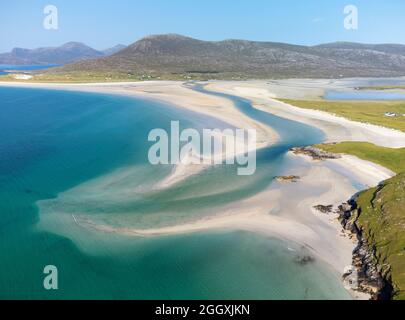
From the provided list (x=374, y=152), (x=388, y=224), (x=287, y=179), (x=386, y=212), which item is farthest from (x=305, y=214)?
(x=374, y=152)

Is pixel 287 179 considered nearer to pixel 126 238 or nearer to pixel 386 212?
pixel 386 212

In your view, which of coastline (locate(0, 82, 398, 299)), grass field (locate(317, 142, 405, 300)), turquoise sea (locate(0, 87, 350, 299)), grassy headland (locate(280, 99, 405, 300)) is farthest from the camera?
coastline (locate(0, 82, 398, 299))

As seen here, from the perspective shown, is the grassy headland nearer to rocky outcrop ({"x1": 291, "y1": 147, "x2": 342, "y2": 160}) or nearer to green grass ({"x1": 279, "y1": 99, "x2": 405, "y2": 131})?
rocky outcrop ({"x1": 291, "y1": 147, "x2": 342, "y2": 160})

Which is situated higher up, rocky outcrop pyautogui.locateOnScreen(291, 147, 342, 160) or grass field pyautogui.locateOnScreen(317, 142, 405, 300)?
rocky outcrop pyautogui.locateOnScreen(291, 147, 342, 160)

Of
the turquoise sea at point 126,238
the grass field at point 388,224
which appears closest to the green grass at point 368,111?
the turquoise sea at point 126,238

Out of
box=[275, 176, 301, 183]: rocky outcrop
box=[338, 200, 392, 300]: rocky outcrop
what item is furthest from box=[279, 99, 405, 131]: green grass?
box=[338, 200, 392, 300]: rocky outcrop
